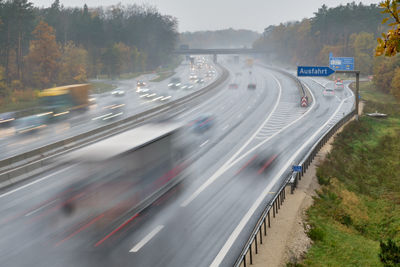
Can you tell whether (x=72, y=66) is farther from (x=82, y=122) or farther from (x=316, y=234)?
(x=316, y=234)

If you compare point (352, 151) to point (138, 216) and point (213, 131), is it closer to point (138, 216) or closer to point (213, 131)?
point (213, 131)

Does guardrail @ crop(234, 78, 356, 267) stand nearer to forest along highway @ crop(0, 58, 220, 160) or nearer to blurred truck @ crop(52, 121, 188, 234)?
blurred truck @ crop(52, 121, 188, 234)

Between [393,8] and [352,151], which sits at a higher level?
[393,8]

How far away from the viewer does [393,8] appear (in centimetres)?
752

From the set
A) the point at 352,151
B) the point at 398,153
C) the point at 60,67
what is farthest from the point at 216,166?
the point at 60,67

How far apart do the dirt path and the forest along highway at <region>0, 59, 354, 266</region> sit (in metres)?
1.17

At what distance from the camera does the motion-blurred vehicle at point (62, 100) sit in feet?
186

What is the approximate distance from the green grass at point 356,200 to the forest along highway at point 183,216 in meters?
2.90

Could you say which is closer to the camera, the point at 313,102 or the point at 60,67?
the point at 313,102

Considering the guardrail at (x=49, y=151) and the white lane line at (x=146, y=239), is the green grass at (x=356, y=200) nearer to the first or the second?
the white lane line at (x=146, y=239)

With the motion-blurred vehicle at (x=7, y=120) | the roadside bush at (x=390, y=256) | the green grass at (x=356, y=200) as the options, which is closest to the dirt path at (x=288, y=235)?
the green grass at (x=356, y=200)

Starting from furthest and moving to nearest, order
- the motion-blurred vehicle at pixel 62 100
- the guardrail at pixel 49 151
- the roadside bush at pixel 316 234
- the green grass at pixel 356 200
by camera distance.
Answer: the motion-blurred vehicle at pixel 62 100, the guardrail at pixel 49 151, the roadside bush at pixel 316 234, the green grass at pixel 356 200

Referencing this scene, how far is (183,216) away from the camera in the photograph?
2209 cm

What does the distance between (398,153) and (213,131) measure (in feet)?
57.8
